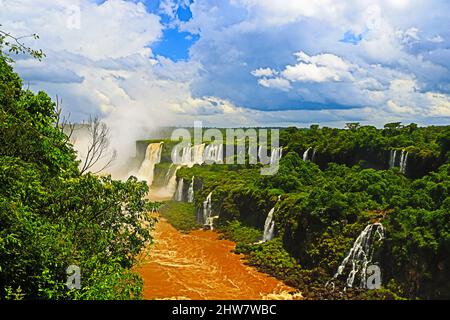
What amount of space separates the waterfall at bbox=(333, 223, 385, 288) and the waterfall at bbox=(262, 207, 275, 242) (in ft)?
20.3

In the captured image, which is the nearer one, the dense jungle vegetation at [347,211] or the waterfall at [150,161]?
the dense jungle vegetation at [347,211]

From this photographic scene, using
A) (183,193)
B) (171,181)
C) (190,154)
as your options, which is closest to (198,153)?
(190,154)

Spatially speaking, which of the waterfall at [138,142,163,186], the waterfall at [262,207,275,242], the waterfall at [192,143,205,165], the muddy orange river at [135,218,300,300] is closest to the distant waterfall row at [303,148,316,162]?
the waterfall at [262,207,275,242]

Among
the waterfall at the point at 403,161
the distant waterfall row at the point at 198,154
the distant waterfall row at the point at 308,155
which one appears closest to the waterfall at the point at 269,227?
the waterfall at the point at 403,161

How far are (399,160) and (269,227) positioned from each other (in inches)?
370

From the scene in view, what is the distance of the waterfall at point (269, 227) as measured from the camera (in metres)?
22.9

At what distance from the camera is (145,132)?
7819cm

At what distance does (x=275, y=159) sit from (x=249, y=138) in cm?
834

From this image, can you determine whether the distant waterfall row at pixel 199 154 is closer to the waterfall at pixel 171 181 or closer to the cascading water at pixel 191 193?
the waterfall at pixel 171 181

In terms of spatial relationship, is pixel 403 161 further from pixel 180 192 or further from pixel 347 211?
pixel 180 192

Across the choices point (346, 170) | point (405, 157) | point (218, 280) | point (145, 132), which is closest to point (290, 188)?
point (346, 170)

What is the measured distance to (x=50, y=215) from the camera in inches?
346

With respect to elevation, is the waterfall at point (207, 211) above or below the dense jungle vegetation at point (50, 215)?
below

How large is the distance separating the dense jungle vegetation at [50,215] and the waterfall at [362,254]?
9.94 m
